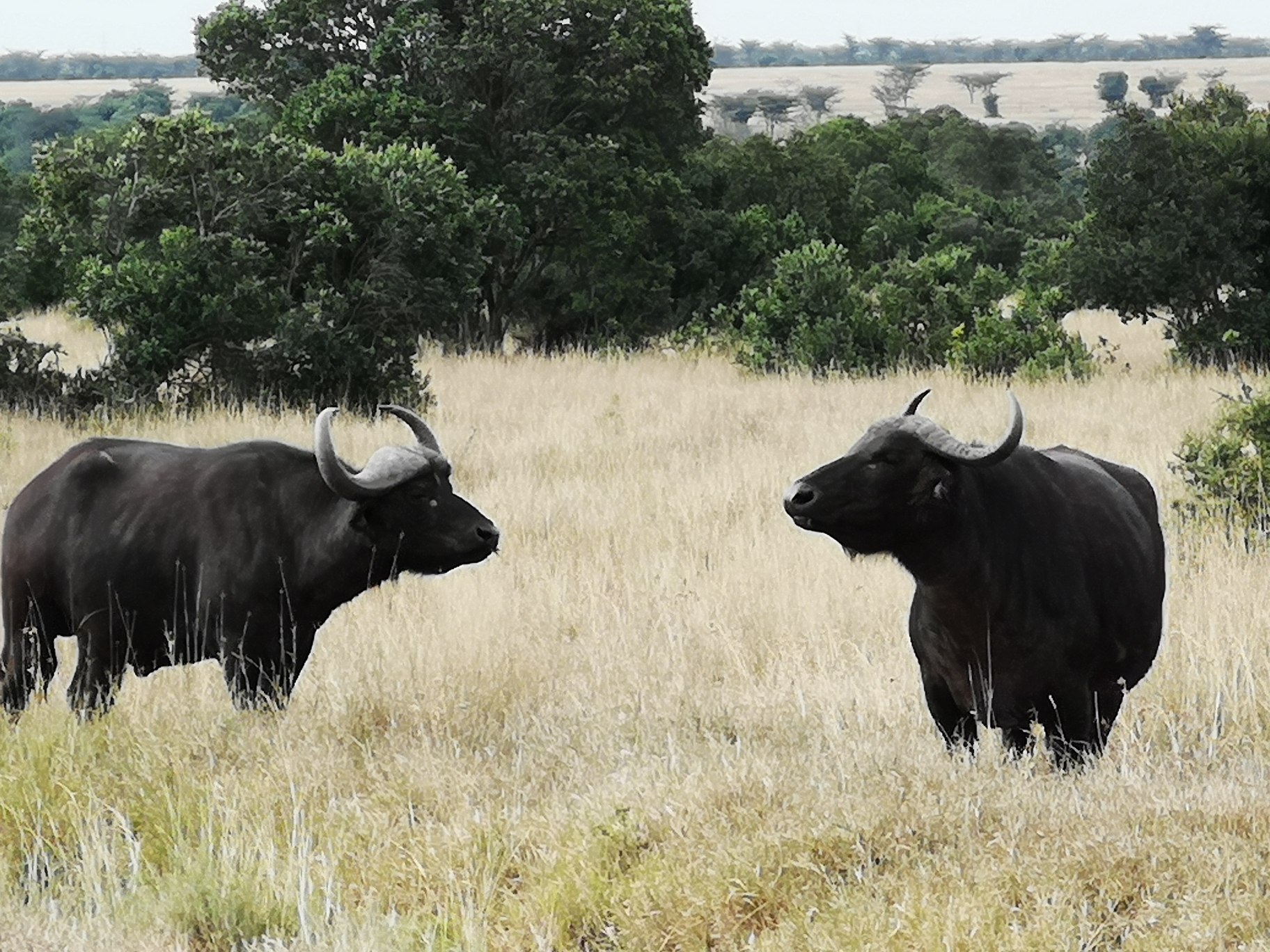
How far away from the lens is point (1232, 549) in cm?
932

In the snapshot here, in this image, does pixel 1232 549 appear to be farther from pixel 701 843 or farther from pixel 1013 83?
pixel 1013 83

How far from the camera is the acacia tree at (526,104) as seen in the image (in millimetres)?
24953

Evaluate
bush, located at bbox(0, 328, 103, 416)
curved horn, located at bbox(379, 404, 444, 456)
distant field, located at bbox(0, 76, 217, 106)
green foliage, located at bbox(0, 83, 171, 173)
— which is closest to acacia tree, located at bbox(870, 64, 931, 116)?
distant field, located at bbox(0, 76, 217, 106)

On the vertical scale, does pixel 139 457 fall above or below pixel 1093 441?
above

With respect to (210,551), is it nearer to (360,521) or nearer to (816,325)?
(360,521)

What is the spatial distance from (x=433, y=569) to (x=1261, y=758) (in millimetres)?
3136

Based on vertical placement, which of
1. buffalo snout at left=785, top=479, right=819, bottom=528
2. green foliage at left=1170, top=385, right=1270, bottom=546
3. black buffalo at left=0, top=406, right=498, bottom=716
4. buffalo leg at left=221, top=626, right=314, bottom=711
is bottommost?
green foliage at left=1170, top=385, right=1270, bottom=546

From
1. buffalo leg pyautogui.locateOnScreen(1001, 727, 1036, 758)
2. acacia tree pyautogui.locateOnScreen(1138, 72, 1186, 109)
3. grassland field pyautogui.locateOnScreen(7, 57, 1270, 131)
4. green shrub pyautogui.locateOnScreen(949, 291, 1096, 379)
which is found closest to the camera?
buffalo leg pyautogui.locateOnScreen(1001, 727, 1036, 758)

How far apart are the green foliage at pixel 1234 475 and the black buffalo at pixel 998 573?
4233 mm

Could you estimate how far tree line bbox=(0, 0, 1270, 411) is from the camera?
55.4 ft

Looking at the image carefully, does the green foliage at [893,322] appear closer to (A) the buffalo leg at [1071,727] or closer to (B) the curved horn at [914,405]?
(B) the curved horn at [914,405]

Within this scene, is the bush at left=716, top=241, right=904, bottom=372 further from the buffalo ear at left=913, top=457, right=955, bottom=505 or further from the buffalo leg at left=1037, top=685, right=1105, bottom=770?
the buffalo ear at left=913, top=457, right=955, bottom=505

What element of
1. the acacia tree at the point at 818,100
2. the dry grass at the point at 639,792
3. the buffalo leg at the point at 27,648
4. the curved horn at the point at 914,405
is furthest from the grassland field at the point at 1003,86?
the curved horn at the point at 914,405

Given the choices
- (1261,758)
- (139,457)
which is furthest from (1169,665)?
(139,457)
